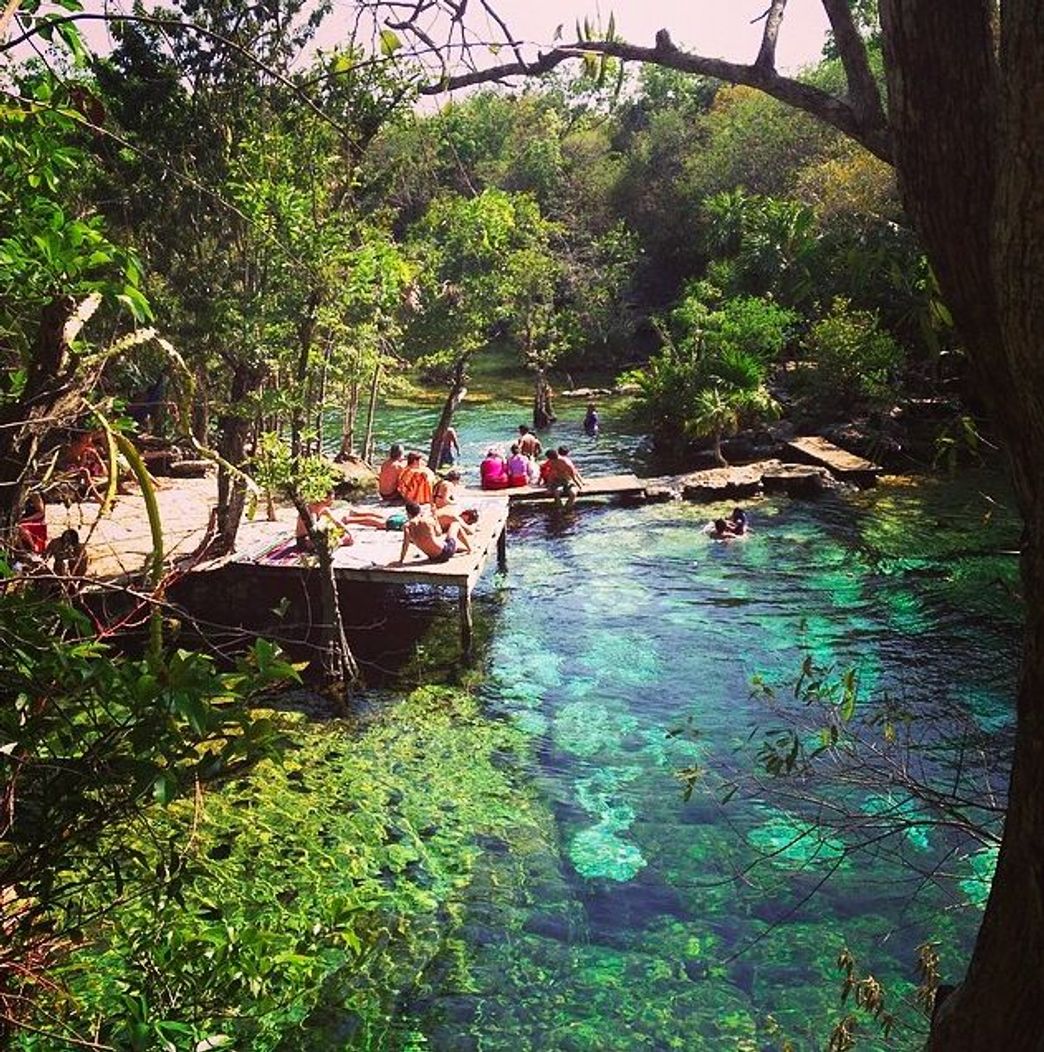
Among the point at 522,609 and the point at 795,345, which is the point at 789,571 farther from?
the point at 795,345

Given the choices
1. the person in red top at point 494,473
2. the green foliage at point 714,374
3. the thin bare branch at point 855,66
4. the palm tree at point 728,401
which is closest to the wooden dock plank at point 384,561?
the person in red top at point 494,473

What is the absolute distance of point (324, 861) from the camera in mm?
8742

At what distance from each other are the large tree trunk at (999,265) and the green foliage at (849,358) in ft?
71.1

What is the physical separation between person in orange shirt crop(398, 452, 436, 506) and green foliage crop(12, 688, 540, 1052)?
361cm

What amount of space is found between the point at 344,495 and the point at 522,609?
284 inches

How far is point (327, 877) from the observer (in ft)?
27.9

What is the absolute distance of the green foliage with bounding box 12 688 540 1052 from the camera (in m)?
3.27

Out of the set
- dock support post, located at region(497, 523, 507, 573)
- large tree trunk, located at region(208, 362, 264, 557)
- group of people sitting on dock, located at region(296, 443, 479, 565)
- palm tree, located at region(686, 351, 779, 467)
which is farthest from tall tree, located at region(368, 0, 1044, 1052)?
palm tree, located at region(686, 351, 779, 467)

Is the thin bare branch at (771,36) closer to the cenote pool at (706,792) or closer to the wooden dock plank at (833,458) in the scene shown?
the cenote pool at (706,792)

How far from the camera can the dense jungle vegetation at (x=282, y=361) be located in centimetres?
299

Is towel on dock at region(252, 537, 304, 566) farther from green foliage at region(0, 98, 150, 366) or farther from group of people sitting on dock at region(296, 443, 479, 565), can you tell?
green foliage at region(0, 98, 150, 366)

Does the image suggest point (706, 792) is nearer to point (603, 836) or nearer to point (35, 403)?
point (603, 836)

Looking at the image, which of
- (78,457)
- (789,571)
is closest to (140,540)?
(789,571)

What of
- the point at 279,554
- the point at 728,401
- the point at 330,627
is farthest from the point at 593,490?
the point at 330,627
